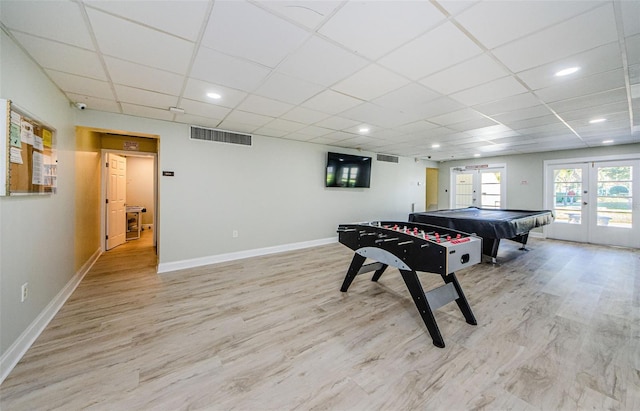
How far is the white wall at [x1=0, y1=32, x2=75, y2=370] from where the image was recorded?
5.61ft

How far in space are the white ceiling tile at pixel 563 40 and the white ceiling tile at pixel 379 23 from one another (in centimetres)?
79

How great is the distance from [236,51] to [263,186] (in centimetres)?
300

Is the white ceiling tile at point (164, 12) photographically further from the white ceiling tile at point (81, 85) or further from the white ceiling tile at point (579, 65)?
the white ceiling tile at point (579, 65)

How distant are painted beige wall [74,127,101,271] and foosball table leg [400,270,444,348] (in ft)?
14.0

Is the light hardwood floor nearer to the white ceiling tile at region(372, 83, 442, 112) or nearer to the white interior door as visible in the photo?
the white interior door

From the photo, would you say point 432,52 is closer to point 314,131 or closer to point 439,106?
point 439,106

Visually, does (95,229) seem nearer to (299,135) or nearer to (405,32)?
(299,135)

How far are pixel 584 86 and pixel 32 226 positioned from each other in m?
5.45

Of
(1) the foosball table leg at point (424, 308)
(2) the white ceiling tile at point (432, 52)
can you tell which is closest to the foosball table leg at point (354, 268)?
(1) the foosball table leg at point (424, 308)

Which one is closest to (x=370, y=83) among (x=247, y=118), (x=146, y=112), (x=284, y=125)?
(x=284, y=125)

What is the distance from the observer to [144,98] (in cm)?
291

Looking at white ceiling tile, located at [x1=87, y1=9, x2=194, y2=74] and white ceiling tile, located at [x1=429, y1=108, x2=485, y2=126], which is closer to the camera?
white ceiling tile, located at [x1=87, y1=9, x2=194, y2=74]

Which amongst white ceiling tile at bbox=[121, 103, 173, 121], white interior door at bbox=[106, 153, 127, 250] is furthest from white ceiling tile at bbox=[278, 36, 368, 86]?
white interior door at bbox=[106, 153, 127, 250]

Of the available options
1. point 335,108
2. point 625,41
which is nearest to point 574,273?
point 625,41
